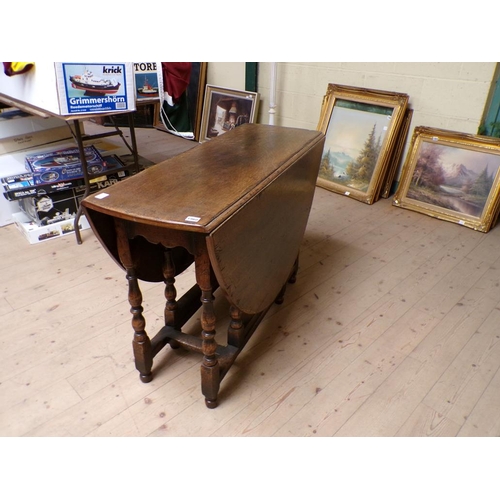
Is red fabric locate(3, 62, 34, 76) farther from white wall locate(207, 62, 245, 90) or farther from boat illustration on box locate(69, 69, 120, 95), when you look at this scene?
white wall locate(207, 62, 245, 90)

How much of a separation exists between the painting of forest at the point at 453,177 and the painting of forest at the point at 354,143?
34cm

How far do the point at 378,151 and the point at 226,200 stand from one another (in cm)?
234

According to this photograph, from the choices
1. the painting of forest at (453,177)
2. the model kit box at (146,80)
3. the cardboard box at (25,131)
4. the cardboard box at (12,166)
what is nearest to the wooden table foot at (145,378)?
the cardboard box at (12,166)

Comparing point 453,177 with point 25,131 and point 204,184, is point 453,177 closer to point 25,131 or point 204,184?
point 204,184

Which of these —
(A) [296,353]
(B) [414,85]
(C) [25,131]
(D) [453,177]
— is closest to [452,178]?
(D) [453,177]

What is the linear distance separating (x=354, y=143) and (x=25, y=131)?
2461mm

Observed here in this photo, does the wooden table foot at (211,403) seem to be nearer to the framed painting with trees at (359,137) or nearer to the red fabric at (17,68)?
the red fabric at (17,68)

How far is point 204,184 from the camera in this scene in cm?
136

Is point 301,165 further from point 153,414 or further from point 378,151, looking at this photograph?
point 378,151

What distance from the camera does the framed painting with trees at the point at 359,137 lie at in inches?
124

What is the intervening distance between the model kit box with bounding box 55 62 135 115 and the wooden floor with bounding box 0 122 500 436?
2.77 ft

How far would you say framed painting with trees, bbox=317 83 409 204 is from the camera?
314 centimetres

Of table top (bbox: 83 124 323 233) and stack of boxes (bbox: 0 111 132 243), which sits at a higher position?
table top (bbox: 83 124 323 233)

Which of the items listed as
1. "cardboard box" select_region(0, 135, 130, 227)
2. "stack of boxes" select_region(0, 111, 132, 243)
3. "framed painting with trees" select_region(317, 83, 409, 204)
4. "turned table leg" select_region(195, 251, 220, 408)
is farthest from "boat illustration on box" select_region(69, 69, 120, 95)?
"framed painting with trees" select_region(317, 83, 409, 204)
